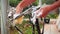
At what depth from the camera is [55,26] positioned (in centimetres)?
83

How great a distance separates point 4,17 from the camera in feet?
2.42

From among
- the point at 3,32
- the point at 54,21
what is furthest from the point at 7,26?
the point at 54,21

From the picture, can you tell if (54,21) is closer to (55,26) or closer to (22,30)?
(55,26)

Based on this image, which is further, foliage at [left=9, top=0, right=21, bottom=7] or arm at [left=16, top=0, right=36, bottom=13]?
foliage at [left=9, top=0, right=21, bottom=7]

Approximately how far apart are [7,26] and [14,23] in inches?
3.0

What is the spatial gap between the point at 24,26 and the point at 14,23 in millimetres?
72

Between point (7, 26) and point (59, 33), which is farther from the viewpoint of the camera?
point (59, 33)

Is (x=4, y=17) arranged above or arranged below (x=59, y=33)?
above

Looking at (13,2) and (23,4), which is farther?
(13,2)

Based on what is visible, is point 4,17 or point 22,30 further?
point 22,30

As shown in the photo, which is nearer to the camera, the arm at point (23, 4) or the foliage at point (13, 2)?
the arm at point (23, 4)

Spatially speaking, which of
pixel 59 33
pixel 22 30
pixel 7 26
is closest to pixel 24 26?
pixel 22 30

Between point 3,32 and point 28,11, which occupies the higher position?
point 28,11

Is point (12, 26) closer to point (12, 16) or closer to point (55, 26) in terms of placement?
point (12, 16)
